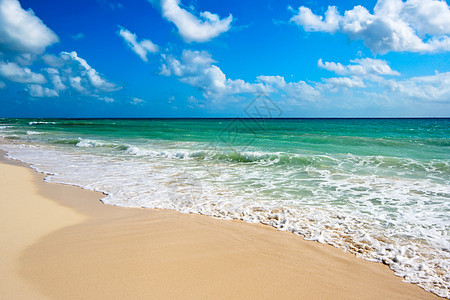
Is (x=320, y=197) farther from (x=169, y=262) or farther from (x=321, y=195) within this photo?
(x=169, y=262)

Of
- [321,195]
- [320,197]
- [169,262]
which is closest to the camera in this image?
[169,262]

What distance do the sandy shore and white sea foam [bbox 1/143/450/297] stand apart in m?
0.49

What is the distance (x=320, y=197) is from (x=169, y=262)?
4.45m

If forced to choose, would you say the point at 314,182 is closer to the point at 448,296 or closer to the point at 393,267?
the point at 393,267

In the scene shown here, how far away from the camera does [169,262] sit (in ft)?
11.5

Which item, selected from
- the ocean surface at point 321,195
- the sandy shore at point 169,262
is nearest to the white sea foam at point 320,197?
the ocean surface at point 321,195

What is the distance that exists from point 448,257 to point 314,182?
14.8ft

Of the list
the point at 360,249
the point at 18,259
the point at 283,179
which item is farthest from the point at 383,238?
the point at 18,259

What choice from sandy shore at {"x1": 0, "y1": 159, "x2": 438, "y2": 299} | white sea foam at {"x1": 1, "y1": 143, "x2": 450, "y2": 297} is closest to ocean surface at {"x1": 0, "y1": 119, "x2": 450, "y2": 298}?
white sea foam at {"x1": 1, "y1": 143, "x2": 450, "y2": 297}

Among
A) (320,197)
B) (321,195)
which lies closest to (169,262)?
(320,197)

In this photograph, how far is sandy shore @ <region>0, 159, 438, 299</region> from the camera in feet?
9.73

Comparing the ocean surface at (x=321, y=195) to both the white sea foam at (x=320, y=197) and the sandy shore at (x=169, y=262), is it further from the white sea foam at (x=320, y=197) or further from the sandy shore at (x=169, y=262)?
the sandy shore at (x=169, y=262)

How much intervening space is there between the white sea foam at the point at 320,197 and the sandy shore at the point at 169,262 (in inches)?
19.2

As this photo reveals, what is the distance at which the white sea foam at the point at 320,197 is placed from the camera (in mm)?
4039
